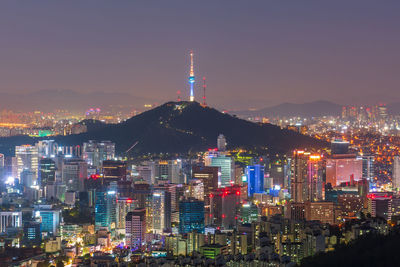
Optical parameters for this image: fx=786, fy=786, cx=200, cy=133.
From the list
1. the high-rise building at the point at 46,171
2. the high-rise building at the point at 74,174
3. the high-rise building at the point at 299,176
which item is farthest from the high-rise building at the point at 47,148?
the high-rise building at the point at 299,176

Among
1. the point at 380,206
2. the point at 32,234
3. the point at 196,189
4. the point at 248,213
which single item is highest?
the point at 196,189

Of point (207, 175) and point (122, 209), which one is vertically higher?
point (207, 175)

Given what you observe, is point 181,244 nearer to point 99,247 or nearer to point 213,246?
point 213,246

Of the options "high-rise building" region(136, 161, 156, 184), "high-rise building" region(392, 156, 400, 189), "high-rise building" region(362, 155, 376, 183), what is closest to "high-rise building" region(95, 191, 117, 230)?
"high-rise building" region(136, 161, 156, 184)

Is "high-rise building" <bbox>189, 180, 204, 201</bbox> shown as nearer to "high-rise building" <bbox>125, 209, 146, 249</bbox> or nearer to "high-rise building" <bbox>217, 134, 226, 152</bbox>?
"high-rise building" <bbox>125, 209, 146, 249</bbox>

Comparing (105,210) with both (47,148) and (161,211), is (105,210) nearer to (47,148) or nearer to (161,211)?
(161,211)

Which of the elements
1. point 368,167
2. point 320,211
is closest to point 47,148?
point 368,167

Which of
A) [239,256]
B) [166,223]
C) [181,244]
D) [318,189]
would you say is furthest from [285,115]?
[239,256]
